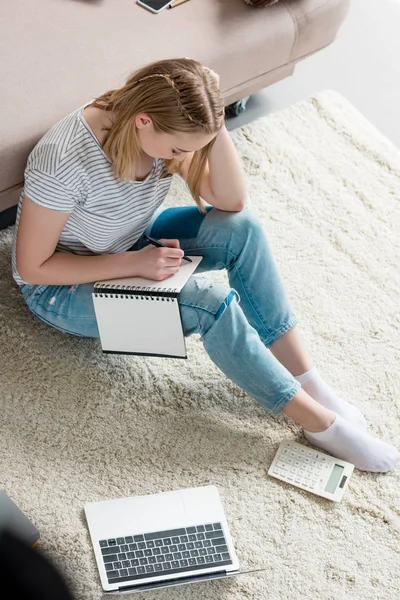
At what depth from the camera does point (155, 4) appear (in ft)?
6.28

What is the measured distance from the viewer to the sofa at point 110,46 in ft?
5.43

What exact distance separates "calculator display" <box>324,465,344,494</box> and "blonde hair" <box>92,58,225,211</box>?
80 cm

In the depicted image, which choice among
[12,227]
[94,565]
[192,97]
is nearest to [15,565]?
[192,97]

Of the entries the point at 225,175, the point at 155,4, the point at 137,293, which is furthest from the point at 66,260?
the point at 155,4

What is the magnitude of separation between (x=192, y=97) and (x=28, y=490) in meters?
0.87

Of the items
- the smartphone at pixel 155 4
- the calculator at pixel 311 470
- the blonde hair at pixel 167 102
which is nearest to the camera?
the blonde hair at pixel 167 102

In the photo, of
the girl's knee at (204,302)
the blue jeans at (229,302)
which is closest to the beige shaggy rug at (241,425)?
the blue jeans at (229,302)

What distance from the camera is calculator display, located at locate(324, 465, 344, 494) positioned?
5.36 feet

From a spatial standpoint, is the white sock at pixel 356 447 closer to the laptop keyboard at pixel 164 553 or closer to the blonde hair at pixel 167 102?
the laptop keyboard at pixel 164 553

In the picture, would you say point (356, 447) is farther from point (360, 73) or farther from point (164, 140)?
point (360, 73)

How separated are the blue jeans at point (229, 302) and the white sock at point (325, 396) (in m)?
0.11

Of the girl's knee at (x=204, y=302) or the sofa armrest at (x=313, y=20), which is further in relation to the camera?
the sofa armrest at (x=313, y=20)

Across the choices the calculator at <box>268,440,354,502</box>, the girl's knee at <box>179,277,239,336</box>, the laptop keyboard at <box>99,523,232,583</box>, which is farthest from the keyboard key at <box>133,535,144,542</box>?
the girl's knee at <box>179,277,239,336</box>

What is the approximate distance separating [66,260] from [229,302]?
0.35m
